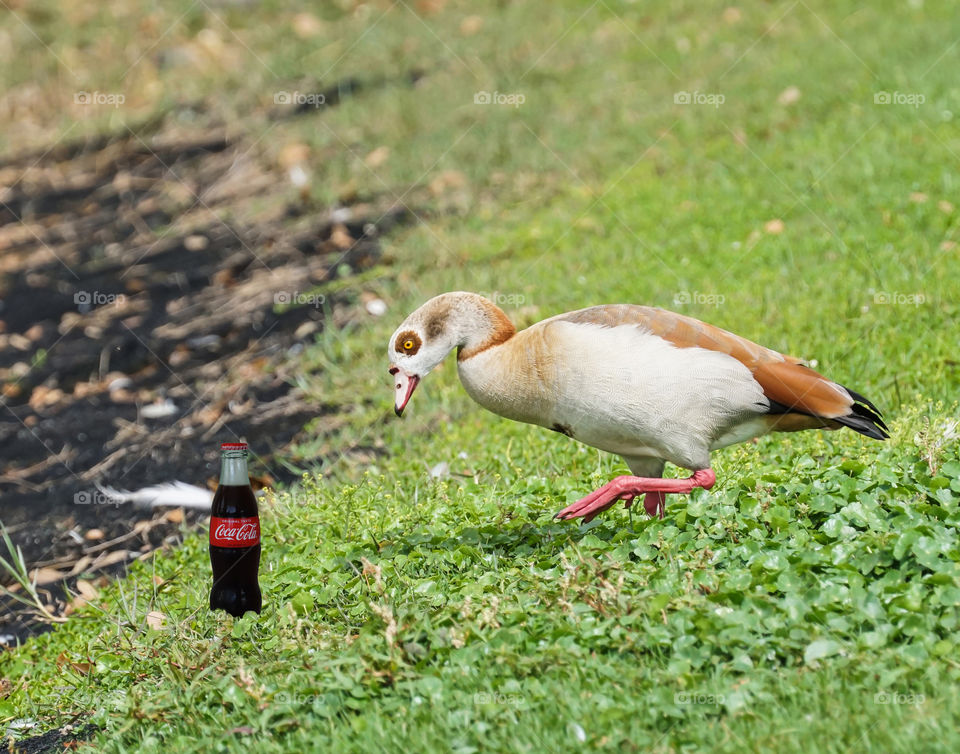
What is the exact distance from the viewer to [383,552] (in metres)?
5.03

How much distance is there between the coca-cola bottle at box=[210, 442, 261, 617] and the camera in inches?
191

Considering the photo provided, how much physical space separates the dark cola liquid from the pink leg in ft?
4.39

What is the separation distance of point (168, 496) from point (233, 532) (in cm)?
213

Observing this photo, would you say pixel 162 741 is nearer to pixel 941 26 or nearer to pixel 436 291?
pixel 436 291

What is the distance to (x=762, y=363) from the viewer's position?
4.72 m

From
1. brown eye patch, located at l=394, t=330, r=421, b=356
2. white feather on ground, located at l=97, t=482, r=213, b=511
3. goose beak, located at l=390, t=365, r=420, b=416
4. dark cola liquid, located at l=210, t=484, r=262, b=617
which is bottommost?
white feather on ground, located at l=97, t=482, r=213, b=511

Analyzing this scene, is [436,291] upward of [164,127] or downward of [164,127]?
downward

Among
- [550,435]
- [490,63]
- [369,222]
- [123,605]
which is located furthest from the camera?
[490,63]

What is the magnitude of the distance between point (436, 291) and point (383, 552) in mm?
3665

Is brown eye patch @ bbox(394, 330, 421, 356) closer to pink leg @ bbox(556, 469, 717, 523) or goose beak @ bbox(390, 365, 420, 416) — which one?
goose beak @ bbox(390, 365, 420, 416)


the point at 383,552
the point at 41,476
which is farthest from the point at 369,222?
the point at 383,552

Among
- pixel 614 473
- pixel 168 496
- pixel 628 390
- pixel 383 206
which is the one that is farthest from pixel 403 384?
pixel 383 206

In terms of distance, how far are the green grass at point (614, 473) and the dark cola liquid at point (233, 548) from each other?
0.12 meters

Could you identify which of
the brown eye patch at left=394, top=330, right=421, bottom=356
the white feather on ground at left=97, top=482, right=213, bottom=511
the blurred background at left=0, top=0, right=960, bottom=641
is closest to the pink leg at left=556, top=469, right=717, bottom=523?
the brown eye patch at left=394, top=330, right=421, bottom=356
